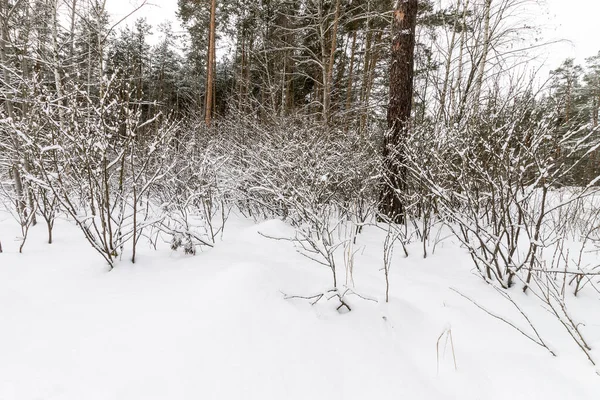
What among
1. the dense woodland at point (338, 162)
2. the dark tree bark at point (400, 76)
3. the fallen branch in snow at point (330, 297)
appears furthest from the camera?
the dark tree bark at point (400, 76)

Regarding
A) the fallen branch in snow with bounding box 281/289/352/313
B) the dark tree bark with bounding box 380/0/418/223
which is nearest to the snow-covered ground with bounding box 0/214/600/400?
the fallen branch in snow with bounding box 281/289/352/313

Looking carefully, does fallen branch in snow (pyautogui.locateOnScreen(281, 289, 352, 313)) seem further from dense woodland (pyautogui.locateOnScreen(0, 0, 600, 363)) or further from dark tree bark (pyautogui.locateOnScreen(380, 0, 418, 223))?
dark tree bark (pyautogui.locateOnScreen(380, 0, 418, 223))

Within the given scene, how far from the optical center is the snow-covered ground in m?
1.18

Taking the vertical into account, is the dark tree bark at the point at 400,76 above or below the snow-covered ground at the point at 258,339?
above

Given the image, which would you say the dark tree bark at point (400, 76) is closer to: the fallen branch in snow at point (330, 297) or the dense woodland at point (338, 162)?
the dense woodland at point (338, 162)

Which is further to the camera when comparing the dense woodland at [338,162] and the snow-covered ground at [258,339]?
the dense woodland at [338,162]

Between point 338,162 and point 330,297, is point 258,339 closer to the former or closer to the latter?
point 330,297

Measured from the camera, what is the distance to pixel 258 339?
1.39 metres

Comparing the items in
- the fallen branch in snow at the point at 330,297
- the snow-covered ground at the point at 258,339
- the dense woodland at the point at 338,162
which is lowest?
the snow-covered ground at the point at 258,339

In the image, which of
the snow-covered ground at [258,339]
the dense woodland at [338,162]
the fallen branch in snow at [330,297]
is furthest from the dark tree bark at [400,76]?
the fallen branch in snow at [330,297]

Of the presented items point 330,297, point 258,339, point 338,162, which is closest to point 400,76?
point 338,162

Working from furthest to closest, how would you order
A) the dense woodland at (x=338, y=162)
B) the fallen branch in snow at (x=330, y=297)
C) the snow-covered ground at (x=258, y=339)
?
1. the dense woodland at (x=338, y=162)
2. the fallen branch in snow at (x=330, y=297)
3. the snow-covered ground at (x=258, y=339)

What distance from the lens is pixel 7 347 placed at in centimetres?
130

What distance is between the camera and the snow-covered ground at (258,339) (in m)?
1.18
